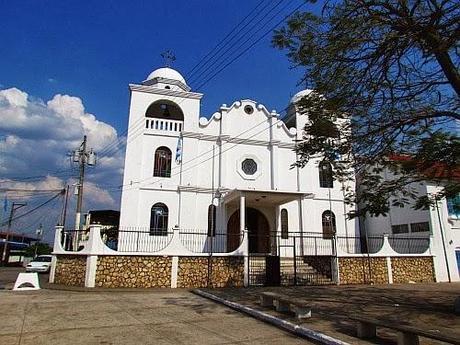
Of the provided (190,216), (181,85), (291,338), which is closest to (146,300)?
(291,338)

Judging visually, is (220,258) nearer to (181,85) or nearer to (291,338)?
(291,338)

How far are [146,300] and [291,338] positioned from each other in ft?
19.1

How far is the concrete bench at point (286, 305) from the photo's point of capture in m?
7.51

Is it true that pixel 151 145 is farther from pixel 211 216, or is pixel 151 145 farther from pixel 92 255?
pixel 92 255

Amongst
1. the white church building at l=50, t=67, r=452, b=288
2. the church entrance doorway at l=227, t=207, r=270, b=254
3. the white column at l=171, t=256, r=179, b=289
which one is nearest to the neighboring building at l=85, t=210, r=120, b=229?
the white church building at l=50, t=67, r=452, b=288

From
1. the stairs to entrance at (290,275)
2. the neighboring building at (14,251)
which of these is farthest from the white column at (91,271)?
the neighboring building at (14,251)

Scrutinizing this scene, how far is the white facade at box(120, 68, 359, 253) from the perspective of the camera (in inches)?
735

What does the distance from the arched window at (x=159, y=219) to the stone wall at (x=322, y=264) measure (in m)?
7.18

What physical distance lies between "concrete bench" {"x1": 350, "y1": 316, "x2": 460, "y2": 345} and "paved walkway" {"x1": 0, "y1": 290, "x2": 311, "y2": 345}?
1.00 meters

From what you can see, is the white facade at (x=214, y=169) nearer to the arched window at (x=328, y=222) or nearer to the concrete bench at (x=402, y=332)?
the arched window at (x=328, y=222)

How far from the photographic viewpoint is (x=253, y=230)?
20.5 m

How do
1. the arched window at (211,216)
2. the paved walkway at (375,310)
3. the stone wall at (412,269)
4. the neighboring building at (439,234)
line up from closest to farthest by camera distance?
the paved walkway at (375,310) → the stone wall at (412,269) → the neighboring building at (439,234) → the arched window at (211,216)

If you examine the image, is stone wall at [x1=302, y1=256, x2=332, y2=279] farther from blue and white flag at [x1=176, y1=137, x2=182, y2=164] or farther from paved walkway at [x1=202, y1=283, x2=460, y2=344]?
blue and white flag at [x1=176, y1=137, x2=182, y2=164]

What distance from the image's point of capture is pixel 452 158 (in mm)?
8328
